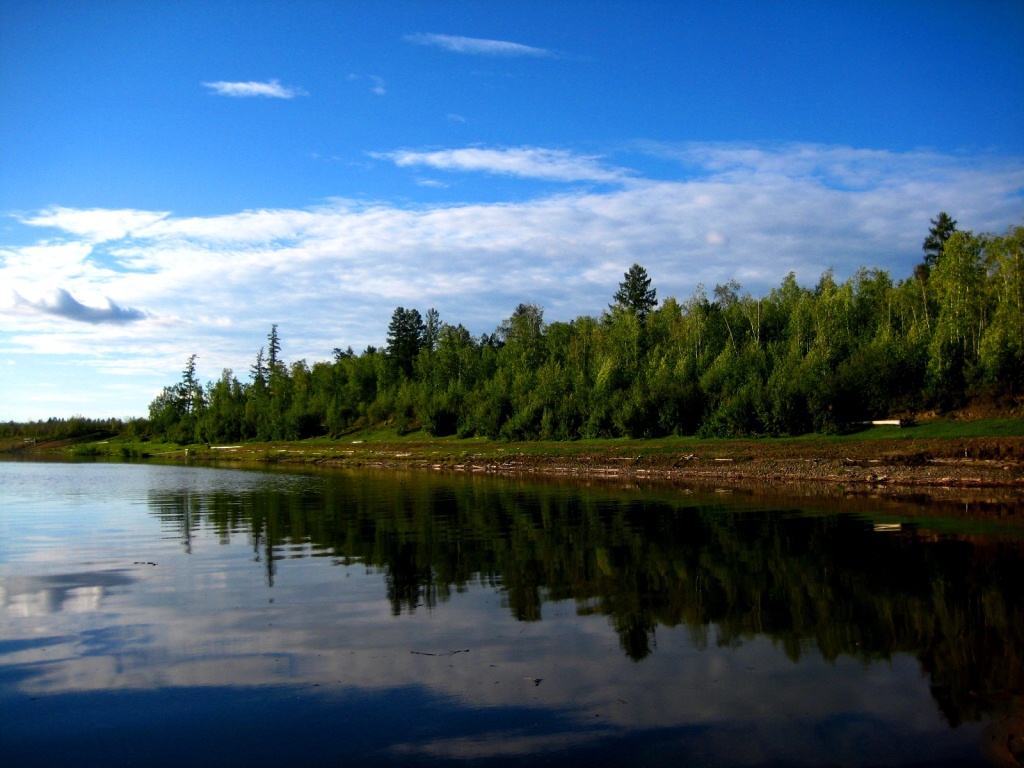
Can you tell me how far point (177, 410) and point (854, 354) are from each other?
131949 mm

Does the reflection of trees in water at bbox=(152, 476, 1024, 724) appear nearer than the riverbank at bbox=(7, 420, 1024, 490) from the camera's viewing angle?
Yes

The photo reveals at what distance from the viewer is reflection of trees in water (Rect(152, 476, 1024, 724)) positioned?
1168cm

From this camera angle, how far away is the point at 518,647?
38.5ft

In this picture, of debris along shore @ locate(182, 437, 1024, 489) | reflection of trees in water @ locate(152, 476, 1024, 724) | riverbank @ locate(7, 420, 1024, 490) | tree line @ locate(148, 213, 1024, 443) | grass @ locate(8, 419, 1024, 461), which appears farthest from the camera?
tree line @ locate(148, 213, 1024, 443)

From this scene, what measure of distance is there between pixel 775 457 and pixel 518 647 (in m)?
39.0

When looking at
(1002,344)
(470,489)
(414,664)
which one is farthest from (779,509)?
(1002,344)

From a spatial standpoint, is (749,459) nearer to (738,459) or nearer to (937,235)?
(738,459)

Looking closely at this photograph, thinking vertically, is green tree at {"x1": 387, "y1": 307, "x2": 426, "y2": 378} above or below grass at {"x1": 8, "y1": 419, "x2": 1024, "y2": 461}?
above

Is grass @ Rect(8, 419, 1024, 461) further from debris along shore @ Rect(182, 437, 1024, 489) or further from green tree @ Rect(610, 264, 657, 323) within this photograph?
green tree @ Rect(610, 264, 657, 323)

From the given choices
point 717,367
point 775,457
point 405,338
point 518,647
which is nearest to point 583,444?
point 717,367

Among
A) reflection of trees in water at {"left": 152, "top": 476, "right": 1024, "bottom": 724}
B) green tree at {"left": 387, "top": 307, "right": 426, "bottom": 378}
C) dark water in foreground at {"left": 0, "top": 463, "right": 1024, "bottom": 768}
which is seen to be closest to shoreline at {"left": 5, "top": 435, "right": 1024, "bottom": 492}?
reflection of trees in water at {"left": 152, "top": 476, "right": 1024, "bottom": 724}

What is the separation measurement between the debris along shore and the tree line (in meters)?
3.89

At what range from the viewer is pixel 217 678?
1045 centimetres

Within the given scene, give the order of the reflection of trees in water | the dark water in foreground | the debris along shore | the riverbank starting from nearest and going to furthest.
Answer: the dark water in foreground < the reflection of trees in water < the debris along shore < the riverbank
